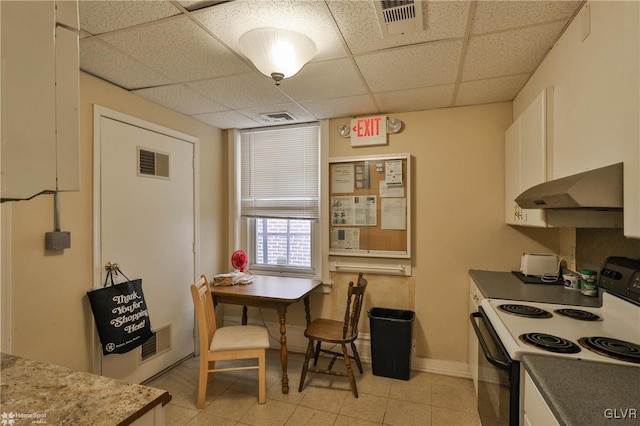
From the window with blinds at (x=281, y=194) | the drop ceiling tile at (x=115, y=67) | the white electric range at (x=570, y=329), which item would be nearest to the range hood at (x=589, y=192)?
the white electric range at (x=570, y=329)

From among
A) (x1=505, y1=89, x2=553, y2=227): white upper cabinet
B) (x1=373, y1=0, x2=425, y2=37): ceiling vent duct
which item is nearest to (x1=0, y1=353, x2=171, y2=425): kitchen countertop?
(x1=373, y1=0, x2=425, y2=37): ceiling vent duct

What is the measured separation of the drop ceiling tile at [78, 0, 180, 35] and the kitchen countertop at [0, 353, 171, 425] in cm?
153

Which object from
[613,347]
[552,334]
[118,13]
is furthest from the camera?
[118,13]

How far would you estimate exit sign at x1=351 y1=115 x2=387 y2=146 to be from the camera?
2.96 meters

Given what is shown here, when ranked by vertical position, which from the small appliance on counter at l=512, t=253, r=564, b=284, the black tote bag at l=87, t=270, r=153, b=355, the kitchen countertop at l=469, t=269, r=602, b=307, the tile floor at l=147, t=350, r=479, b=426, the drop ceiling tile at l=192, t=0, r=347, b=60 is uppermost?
the drop ceiling tile at l=192, t=0, r=347, b=60

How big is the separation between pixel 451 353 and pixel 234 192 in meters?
2.73

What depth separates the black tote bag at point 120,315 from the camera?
2156mm

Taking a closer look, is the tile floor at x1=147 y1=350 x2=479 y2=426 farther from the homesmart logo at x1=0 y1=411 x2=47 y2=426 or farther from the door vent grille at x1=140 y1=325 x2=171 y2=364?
the homesmart logo at x1=0 y1=411 x2=47 y2=426

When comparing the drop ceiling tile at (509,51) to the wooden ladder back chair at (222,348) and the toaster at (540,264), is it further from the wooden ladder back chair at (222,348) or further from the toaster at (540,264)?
the wooden ladder back chair at (222,348)

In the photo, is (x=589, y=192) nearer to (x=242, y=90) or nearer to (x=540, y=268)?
(x=540, y=268)

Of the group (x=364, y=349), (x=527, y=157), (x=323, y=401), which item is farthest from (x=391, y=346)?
(x=527, y=157)

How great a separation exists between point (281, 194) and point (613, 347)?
111 inches

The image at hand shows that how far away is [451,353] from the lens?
9.14 ft

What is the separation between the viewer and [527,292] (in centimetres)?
204
